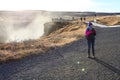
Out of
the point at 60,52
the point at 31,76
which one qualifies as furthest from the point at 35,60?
the point at 31,76

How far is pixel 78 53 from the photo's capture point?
21297mm

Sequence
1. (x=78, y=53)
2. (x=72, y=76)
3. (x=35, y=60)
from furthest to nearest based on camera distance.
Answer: (x=78, y=53) → (x=35, y=60) → (x=72, y=76)

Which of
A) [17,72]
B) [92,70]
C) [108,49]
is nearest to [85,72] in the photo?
[92,70]

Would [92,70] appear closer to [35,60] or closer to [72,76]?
[72,76]

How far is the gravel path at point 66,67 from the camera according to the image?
14.9m

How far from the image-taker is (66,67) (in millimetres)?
16906

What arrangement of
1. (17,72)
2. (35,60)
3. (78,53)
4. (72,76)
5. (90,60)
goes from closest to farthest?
(72,76)
(17,72)
(90,60)
(35,60)
(78,53)

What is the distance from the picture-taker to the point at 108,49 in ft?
71.6

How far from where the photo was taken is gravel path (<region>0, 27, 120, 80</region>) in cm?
1495

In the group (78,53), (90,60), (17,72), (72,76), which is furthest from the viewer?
(78,53)

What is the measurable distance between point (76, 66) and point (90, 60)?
1.65m

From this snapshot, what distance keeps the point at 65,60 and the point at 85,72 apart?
3.74m

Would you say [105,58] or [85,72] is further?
[105,58]

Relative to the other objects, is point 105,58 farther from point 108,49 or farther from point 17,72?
point 17,72
